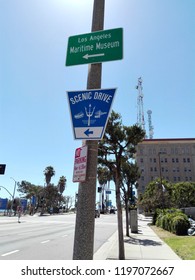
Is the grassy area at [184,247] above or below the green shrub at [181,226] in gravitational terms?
below

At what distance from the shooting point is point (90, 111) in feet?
11.0

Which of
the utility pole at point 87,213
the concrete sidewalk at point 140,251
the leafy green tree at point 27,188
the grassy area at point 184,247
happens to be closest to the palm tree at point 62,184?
the leafy green tree at point 27,188

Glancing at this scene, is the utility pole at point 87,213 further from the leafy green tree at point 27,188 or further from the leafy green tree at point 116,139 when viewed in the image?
the leafy green tree at point 27,188

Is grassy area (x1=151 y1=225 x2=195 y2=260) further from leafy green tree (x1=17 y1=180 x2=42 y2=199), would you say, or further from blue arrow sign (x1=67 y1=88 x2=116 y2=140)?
leafy green tree (x1=17 y1=180 x2=42 y2=199)

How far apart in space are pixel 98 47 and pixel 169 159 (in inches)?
3948

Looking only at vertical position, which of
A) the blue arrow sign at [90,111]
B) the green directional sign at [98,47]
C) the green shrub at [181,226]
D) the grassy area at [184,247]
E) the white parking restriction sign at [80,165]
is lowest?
the grassy area at [184,247]

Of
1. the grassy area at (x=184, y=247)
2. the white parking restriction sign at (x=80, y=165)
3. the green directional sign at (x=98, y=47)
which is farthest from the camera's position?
the grassy area at (x=184, y=247)

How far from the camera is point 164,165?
99375 millimetres

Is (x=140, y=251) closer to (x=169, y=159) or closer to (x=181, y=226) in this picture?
(x=181, y=226)

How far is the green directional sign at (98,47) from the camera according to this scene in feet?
12.2

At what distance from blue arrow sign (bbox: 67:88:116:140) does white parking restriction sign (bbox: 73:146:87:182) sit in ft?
0.62

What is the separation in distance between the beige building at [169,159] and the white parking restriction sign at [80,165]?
95845 millimetres

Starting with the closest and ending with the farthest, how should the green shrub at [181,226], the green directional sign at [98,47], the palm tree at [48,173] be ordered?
the green directional sign at [98,47] → the green shrub at [181,226] → the palm tree at [48,173]
